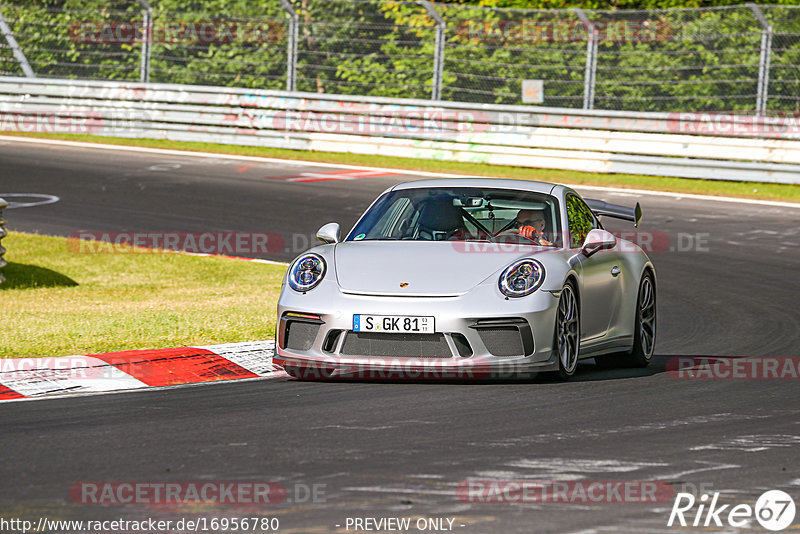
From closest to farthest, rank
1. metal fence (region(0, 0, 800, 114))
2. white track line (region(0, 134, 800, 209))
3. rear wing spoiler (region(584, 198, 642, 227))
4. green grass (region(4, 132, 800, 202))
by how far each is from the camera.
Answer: rear wing spoiler (region(584, 198, 642, 227)) < white track line (region(0, 134, 800, 209)) < green grass (region(4, 132, 800, 202)) < metal fence (region(0, 0, 800, 114))

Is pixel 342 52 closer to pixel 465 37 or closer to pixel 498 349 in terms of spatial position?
pixel 465 37

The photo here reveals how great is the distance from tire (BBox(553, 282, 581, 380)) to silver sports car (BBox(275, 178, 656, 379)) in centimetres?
1

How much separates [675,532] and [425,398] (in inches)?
109

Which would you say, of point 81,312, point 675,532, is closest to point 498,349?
point 675,532

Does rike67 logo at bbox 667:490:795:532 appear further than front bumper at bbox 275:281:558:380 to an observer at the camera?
No

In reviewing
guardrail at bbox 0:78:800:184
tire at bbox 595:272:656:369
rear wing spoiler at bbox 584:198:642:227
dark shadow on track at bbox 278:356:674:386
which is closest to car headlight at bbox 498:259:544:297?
dark shadow on track at bbox 278:356:674:386

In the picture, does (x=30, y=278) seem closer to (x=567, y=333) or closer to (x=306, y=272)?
(x=306, y=272)

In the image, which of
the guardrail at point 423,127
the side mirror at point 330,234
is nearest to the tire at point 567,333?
the side mirror at point 330,234

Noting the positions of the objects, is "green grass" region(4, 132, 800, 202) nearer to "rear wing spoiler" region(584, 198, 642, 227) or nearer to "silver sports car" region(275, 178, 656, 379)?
"rear wing spoiler" region(584, 198, 642, 227)

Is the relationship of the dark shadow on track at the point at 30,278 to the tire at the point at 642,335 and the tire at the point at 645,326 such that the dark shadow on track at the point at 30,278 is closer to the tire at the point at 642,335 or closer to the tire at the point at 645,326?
the tire at the point at 642,335

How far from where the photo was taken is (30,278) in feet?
42.5

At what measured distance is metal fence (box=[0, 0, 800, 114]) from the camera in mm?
20547

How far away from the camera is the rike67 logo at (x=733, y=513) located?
15.7ft

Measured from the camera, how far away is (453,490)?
204 inches
